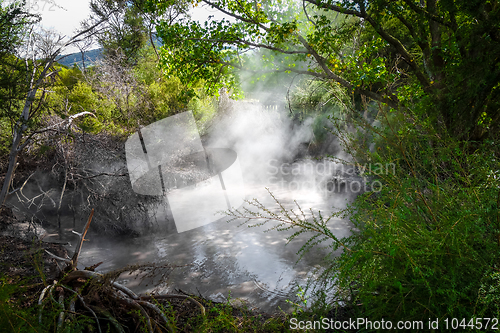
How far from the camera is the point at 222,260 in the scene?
19.2ft

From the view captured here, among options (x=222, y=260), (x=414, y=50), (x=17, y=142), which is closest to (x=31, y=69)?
(x=17, y=142)

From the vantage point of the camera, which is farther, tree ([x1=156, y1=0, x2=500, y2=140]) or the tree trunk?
the tree trunk

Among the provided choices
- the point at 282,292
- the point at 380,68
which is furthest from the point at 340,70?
the point at 282,292

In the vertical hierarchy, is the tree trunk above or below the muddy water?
above

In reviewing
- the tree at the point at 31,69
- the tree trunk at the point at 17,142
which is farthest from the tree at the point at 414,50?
the tree trunk at the point at 17,142

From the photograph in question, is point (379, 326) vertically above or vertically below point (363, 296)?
below

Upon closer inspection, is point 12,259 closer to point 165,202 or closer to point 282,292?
point 282,292

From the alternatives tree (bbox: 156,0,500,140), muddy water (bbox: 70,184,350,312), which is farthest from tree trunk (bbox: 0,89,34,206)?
tree (bbox: 156,0,500,140)

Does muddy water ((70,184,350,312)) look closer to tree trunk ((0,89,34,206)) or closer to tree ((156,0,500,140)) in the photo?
tree trunk ((0,89,34,206))

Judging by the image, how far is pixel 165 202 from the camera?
800cm

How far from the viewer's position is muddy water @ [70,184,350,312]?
15.4 feet

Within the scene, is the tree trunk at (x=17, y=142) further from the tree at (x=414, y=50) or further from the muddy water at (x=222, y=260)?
the tree at (x=414, y=50)

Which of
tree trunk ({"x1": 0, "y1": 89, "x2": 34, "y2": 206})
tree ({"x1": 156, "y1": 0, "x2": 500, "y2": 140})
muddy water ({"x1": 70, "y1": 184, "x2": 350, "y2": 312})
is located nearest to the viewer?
tree ({"x1": 156, "y1": 0, "x2": 500, "y2": 140})

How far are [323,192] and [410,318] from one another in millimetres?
8563
